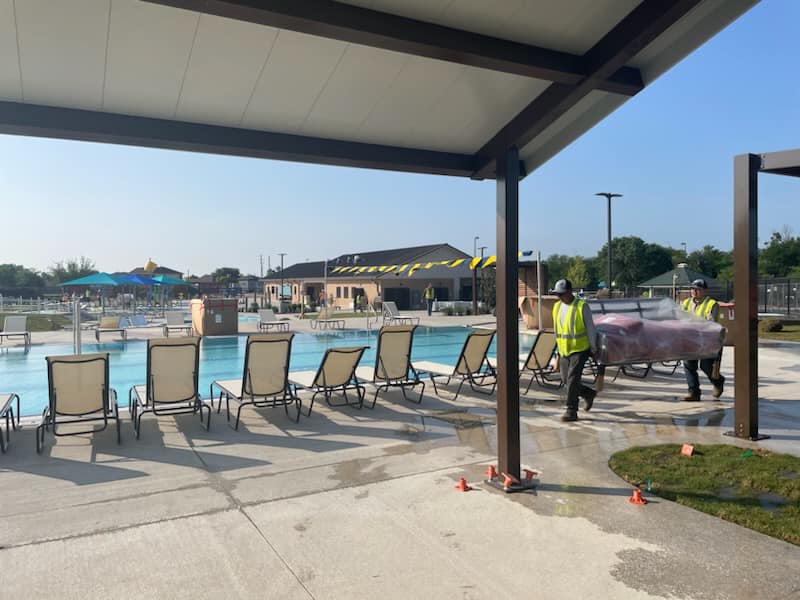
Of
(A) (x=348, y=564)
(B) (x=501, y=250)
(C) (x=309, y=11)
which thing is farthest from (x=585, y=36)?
(A) (x=348, y=564)

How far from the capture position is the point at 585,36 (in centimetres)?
378

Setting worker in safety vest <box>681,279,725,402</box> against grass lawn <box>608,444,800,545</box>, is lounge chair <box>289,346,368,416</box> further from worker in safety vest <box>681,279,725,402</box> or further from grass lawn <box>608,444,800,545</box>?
worker in safety vest <box>681,279,725,402</box>

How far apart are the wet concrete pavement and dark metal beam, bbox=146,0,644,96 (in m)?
3.01

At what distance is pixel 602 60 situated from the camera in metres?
3.76

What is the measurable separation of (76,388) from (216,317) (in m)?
15.3

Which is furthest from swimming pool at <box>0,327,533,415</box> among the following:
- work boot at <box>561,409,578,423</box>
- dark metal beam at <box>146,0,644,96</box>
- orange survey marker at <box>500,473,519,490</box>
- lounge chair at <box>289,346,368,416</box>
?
dark metal beam at <box>146,0,644,96</box>

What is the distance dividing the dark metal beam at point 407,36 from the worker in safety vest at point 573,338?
125 inches

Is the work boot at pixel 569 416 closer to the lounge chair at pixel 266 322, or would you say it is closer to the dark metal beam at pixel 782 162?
the dark metal beam at pixel 782 162

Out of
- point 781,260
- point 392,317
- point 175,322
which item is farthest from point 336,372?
point 781,260

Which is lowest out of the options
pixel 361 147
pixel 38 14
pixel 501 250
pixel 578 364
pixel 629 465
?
pixel 629 465

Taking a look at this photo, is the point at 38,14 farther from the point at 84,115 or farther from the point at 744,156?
the point at 744,156

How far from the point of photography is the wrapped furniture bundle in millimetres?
8117

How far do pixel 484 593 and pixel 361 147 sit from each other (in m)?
3.64

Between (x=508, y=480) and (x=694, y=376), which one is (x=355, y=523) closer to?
(x=508, y=480)
